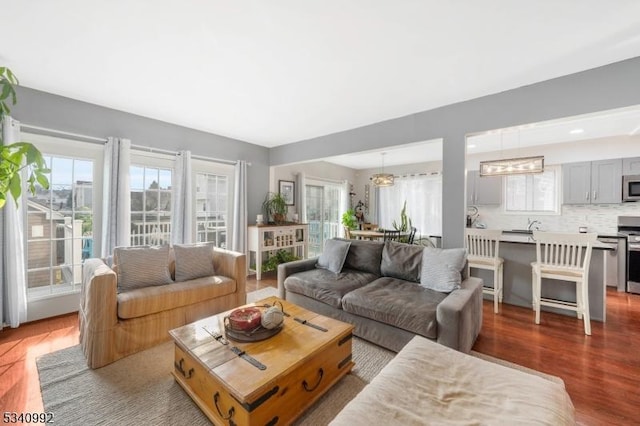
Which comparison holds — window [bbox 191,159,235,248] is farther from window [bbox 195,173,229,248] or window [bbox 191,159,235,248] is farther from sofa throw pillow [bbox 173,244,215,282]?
sofa throw pillow [bbox 173,244,215,282]

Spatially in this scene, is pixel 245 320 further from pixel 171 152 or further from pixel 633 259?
pixel 633 259

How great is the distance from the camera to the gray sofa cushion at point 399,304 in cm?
210

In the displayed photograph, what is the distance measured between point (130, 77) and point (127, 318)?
87.4 inches

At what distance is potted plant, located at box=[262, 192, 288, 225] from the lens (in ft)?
16.7

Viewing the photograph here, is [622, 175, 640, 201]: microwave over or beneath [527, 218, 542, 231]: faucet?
over

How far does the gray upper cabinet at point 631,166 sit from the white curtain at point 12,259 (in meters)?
8.06

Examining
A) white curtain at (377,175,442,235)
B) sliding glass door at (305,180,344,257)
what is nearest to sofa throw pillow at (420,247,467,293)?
sliding glass door at (305,180,344,257)

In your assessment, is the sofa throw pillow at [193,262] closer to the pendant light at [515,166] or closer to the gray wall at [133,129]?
the gray wall at [133,129]

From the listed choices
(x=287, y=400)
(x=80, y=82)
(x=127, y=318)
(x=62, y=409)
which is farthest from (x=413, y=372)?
(x=80, y=82)

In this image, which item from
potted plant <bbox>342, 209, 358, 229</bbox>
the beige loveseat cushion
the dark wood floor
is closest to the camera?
the dark wood floor

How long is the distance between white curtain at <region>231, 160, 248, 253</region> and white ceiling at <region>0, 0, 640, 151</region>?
1541mm

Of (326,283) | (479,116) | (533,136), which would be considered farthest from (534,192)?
(326,283)

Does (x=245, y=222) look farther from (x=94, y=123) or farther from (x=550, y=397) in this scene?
(x=550, y=397)

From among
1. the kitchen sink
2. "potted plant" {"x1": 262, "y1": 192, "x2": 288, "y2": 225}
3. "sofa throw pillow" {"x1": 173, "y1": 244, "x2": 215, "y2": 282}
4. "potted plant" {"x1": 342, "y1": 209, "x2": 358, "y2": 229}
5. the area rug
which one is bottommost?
the area rug
